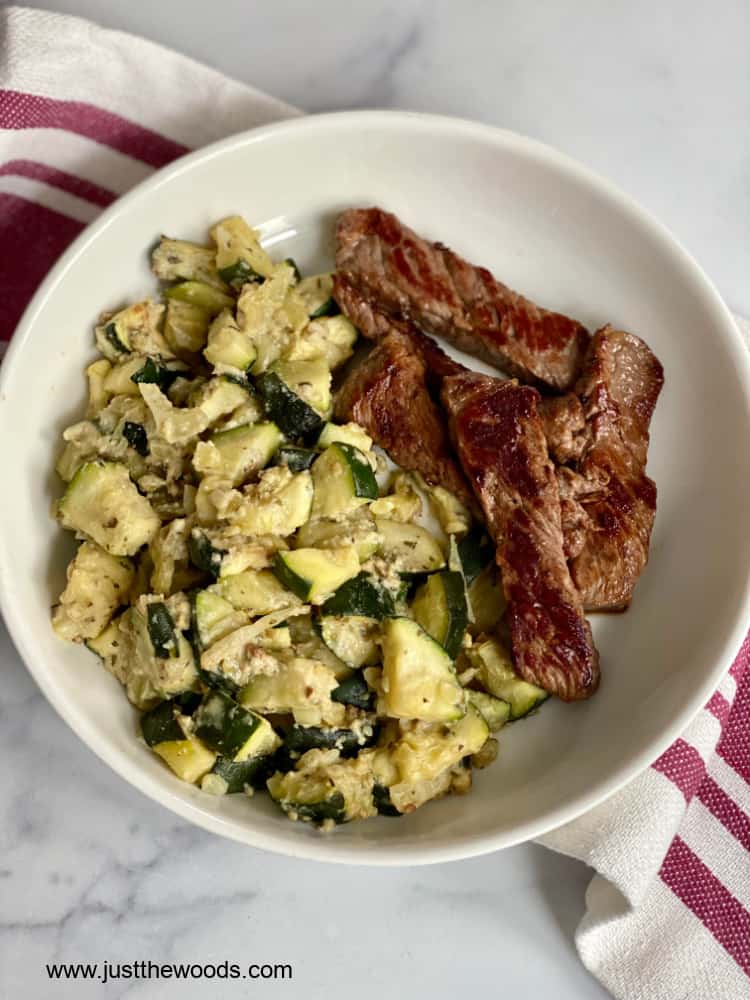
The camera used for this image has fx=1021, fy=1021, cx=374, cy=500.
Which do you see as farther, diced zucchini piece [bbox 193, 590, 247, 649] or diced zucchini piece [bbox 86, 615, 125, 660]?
diced zucchini piece [bbox 86, 615, 125, 660]

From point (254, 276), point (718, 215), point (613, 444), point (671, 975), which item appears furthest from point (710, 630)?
point (254, 276)

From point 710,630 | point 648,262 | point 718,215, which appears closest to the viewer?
point 710,630

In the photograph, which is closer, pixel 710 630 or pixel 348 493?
pixel 348 493

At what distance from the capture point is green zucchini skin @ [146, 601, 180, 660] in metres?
3.29

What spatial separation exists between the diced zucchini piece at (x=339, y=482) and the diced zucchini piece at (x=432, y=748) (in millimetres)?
786

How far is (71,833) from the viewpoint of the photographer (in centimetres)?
389

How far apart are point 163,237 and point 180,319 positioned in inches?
13.1

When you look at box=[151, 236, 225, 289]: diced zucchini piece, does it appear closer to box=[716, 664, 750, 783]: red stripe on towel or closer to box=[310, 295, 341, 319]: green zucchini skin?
box=[310, 295, 341, 319]: green zucchini skin

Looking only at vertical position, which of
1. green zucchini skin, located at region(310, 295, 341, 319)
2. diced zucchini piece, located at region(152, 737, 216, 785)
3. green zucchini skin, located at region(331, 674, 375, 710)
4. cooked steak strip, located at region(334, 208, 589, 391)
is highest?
cooked steak strip, located at region(334, 208, 589, 391)

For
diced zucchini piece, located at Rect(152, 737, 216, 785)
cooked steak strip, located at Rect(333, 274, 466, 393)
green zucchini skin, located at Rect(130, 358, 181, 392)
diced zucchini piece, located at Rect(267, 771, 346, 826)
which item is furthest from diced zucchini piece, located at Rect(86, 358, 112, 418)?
diced zucchini piece, located at Rect(267, 771, 346, 826)

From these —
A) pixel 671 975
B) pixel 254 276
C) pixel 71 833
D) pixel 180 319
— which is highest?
pixel 254 276

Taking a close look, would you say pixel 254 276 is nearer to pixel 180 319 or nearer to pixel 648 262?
pixel 180 319

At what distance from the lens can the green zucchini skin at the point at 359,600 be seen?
11.1ft

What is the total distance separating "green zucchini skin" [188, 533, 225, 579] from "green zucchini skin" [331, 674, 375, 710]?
565mm
